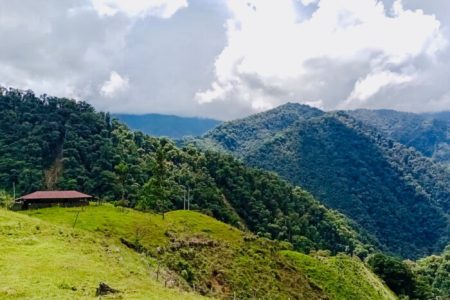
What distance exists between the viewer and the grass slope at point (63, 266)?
41.8m

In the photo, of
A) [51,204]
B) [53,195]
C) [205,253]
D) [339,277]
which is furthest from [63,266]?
[339,277]

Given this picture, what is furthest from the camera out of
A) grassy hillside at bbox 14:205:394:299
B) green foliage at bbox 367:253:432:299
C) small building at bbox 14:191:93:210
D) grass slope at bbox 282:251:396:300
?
green foliage at bbox 367:253:432:299

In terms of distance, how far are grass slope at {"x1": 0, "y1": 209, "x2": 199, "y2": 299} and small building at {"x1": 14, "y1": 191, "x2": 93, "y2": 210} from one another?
33442 millimetres

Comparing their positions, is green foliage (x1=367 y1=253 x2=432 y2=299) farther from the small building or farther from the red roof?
the red roof

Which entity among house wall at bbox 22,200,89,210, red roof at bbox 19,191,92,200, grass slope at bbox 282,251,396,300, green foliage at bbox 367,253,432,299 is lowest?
green foliage at bbox 367,253,432,299

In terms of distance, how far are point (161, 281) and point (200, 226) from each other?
151ft

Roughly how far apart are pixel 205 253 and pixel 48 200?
37809mm

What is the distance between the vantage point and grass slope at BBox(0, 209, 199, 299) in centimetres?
4175

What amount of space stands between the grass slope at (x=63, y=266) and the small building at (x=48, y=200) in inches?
1317

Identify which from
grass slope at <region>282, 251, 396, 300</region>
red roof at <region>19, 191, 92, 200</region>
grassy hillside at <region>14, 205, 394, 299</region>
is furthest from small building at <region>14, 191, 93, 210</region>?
grass slope at <region>282, 251, 396, 300</region>

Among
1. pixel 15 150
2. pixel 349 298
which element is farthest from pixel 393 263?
pixel 15 150

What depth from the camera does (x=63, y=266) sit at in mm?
48156

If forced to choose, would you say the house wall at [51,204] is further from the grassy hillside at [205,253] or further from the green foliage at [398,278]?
the green foliage at [398,278]

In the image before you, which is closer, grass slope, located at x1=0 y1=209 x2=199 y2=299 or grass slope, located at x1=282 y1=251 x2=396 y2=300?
grass slope, located at x1=0 y1=209 x2=199 y2=299
